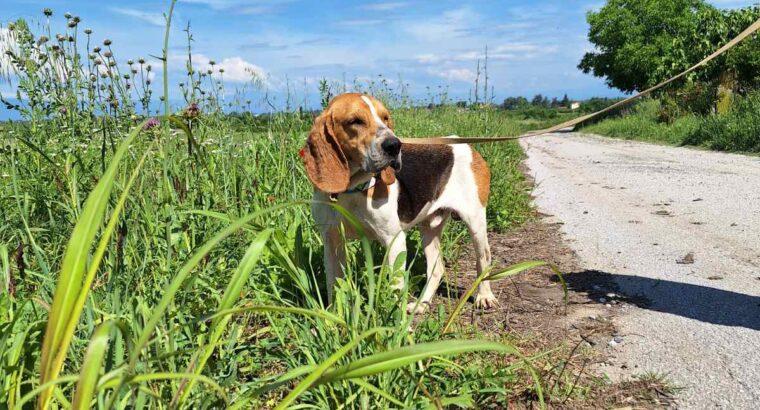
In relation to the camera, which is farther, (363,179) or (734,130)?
(734,130)

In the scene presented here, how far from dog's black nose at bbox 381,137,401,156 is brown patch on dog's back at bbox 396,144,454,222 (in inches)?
17.4

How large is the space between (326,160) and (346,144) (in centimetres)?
15

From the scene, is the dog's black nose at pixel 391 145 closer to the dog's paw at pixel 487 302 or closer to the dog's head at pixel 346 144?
the dog's head at pixel 346 144

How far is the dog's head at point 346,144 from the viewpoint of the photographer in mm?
3319

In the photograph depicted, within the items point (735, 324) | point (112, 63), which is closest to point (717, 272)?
point (735, 324)

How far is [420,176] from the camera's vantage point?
151 inches

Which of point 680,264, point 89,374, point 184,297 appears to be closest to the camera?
point 89,374

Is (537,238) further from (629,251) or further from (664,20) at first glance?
(664,20)

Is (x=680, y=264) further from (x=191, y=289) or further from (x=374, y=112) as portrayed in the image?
(x=191, y=289)

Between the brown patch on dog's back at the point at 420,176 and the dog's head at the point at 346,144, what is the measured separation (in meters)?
0.29

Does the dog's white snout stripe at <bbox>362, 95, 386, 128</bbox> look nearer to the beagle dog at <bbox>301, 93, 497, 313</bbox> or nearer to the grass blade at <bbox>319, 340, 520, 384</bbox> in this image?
the beagle dog at <bbox>301, 93, 497, 313</bbox>

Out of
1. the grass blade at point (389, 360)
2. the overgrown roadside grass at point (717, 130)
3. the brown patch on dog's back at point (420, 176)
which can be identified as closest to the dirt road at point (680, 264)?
the brown patch on dog's back at point (420, 176)

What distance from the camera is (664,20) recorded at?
142 ft

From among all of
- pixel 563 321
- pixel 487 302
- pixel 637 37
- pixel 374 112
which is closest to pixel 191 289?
pixel 374 112
